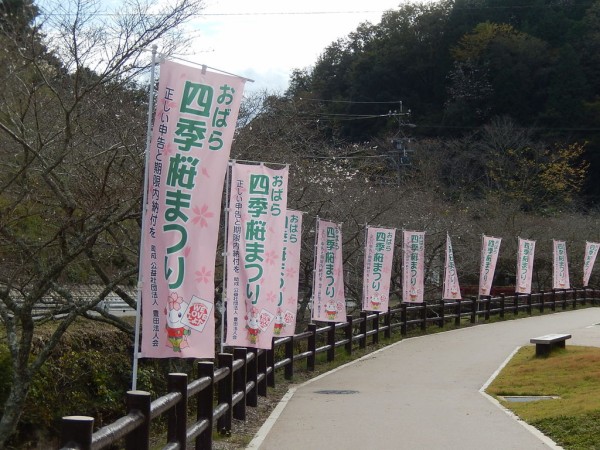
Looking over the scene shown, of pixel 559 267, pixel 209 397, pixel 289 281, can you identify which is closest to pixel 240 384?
pixel 209 397

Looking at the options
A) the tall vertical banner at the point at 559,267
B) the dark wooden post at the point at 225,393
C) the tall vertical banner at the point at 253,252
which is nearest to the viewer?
the dark wooden post at the point at 225,393

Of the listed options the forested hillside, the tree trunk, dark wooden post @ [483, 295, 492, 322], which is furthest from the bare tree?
the forested hillside

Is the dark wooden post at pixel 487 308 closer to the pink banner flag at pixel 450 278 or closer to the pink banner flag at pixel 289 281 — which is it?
the pink banner flag at pixel 450 278

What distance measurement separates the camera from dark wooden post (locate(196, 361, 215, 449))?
7.96 m

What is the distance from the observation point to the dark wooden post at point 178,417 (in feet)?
22.2

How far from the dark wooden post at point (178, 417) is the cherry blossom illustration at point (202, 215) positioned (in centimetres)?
153

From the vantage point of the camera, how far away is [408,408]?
11.7 meters

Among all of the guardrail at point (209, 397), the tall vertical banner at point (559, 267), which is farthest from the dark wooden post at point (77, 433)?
the tall vertical banner at point (559, 267)

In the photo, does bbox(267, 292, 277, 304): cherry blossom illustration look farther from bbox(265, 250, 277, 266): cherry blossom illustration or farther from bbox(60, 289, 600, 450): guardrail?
bbox(60, 289, 600, 450): guardrail

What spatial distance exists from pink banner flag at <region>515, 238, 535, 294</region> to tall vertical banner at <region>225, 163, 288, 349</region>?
67.1ft

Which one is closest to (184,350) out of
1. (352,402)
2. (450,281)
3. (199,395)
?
(199,395)

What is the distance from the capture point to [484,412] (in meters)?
11.2

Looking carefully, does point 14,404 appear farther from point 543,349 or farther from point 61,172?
point 543,349

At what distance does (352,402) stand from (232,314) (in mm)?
2668
